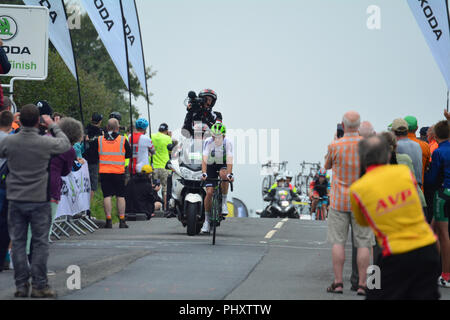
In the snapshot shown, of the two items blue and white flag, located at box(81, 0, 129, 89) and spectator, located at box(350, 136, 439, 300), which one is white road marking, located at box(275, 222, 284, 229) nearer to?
blue and white flag, located at box(81, 0, 129, 89)

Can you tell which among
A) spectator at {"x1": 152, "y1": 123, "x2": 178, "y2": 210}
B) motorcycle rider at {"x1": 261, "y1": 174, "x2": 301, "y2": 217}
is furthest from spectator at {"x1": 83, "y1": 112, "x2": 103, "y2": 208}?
motorcycle rider at {"x1": 261, "y1": 174, "x2": 301, "y2": 217}

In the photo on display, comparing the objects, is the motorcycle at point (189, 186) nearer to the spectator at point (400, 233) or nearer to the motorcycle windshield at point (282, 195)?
the spectator at point (400, 233)

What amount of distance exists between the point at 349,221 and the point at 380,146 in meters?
3.95

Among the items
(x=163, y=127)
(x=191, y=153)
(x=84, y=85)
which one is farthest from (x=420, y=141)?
(x=84, y=85)

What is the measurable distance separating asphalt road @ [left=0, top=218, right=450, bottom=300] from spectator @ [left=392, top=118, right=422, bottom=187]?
1.52 metres

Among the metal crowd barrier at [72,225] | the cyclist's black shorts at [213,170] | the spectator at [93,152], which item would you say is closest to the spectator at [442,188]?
the cyclist's black shorts at [213,170]

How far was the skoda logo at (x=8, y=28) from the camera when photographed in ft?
56.4

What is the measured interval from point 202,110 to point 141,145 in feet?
11.3

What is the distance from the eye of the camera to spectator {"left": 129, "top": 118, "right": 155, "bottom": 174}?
20.8 meters

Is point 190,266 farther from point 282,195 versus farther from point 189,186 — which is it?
point 282,195

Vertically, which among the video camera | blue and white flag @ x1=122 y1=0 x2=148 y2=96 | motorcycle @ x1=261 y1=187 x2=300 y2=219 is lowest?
motorcycle @ x1=261 y1=187 x2=300 y2=219

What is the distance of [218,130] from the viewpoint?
54.2 feet

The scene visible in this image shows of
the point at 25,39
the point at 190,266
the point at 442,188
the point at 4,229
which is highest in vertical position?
the point at 25,39

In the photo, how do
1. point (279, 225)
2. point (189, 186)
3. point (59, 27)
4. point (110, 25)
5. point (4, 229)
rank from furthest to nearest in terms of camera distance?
1. point (110, 25)
2. point (279, 225)
3. point (59, 27)
4. point (189, 186)
5. point (4, 229)
